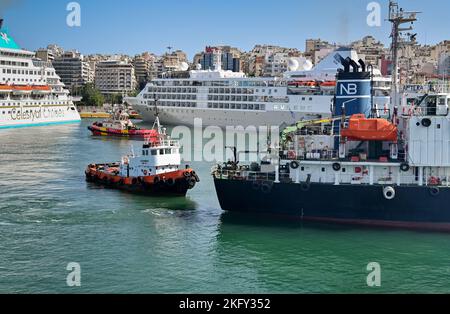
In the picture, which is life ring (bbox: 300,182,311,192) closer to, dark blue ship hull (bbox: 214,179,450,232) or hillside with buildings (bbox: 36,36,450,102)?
dark blue ship hull (bbox: 214,179,450,232)

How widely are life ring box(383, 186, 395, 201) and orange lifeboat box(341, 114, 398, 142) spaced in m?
1.61

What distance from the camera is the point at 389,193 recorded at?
57.8ft

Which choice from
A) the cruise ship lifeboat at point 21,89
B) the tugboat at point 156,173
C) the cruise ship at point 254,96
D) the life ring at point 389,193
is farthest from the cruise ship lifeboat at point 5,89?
the life ring at point 389,193

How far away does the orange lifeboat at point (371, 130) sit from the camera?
1806 cm

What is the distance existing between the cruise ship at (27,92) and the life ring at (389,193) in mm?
56530

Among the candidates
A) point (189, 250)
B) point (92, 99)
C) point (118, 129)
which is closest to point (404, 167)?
point (189, 250)

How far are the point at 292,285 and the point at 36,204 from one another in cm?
1228

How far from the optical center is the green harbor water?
522 inches

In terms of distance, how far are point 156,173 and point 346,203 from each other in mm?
9333

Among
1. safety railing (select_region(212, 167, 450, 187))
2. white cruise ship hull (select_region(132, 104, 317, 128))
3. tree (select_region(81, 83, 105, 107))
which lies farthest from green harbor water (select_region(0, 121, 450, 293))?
tree (select_region(81, 83, 105, 107))

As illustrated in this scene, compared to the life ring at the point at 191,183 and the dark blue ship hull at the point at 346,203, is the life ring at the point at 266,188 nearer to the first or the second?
the dark blue ship hull at the point at 346,203

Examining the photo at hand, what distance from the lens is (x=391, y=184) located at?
1780cm

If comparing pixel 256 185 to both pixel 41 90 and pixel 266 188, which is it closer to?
pixel 266 188
